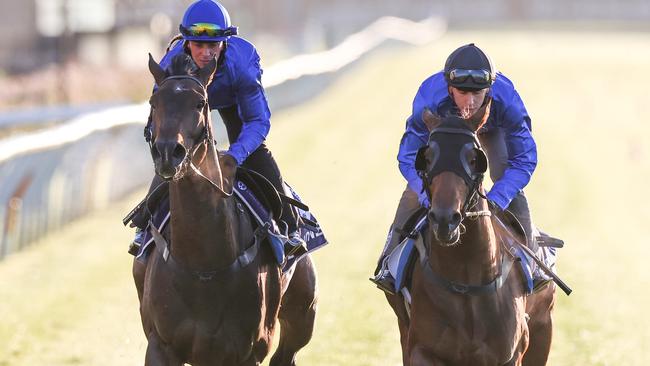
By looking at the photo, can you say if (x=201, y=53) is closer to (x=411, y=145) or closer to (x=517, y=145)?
(x=411, y=145)

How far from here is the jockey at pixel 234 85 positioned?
7.86m

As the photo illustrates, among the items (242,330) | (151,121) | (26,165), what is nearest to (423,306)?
(242,330)

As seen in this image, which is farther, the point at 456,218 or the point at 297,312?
the point at 297,312

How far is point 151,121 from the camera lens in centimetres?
717

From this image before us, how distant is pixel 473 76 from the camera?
24.0ft

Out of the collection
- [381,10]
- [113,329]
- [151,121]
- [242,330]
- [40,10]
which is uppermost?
[151,121]

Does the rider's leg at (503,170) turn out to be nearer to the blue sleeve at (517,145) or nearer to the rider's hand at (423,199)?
the blue sleeve at (517,145)

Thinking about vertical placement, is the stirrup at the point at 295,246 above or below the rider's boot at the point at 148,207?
below

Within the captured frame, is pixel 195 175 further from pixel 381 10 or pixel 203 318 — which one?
pixel 381 10

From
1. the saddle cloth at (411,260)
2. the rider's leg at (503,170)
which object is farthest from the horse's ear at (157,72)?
the rider's leg at (503,170)

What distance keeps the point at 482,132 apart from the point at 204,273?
1760mm

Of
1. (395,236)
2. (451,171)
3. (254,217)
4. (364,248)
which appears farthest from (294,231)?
(364,248)

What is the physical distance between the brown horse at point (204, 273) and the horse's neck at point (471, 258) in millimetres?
1063

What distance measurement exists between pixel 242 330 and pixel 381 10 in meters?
89.0
